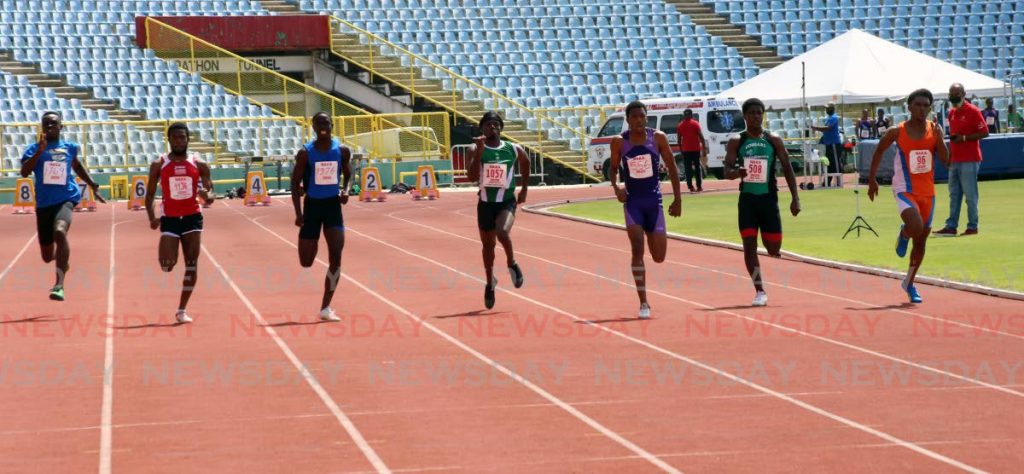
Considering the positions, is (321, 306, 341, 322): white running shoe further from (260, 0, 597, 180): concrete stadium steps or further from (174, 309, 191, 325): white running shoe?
(260, 0, 597, 180): concrete stadium steps

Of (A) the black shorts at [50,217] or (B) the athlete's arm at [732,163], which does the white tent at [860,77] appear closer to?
(B) the athlete's arm at [732,163]

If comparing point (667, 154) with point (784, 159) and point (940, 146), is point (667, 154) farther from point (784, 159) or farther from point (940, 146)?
point (940, 146)

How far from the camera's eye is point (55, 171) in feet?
47.8

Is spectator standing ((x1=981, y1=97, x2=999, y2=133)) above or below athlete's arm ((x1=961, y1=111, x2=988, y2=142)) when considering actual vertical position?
below

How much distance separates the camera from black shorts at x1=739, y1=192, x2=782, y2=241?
45.3 feet

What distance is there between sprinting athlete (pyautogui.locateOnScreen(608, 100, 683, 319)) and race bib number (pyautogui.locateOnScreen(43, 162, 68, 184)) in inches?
199

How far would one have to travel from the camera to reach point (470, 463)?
732 centimetres

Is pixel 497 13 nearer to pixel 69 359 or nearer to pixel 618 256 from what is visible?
pixel 618 256

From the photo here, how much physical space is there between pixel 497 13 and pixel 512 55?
2.24 m

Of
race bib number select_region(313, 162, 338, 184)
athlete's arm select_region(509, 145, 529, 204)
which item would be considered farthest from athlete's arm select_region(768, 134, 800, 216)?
race bib number select_region(313, 162, 338, 184)

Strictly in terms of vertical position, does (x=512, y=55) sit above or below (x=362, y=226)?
above

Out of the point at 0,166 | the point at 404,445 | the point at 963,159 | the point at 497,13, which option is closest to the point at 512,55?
the point at 497,13

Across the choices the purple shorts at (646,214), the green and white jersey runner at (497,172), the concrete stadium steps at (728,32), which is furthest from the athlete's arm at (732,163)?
the concrete stadium steps at (728,32)

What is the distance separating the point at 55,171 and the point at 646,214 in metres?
Answer: 5.41
